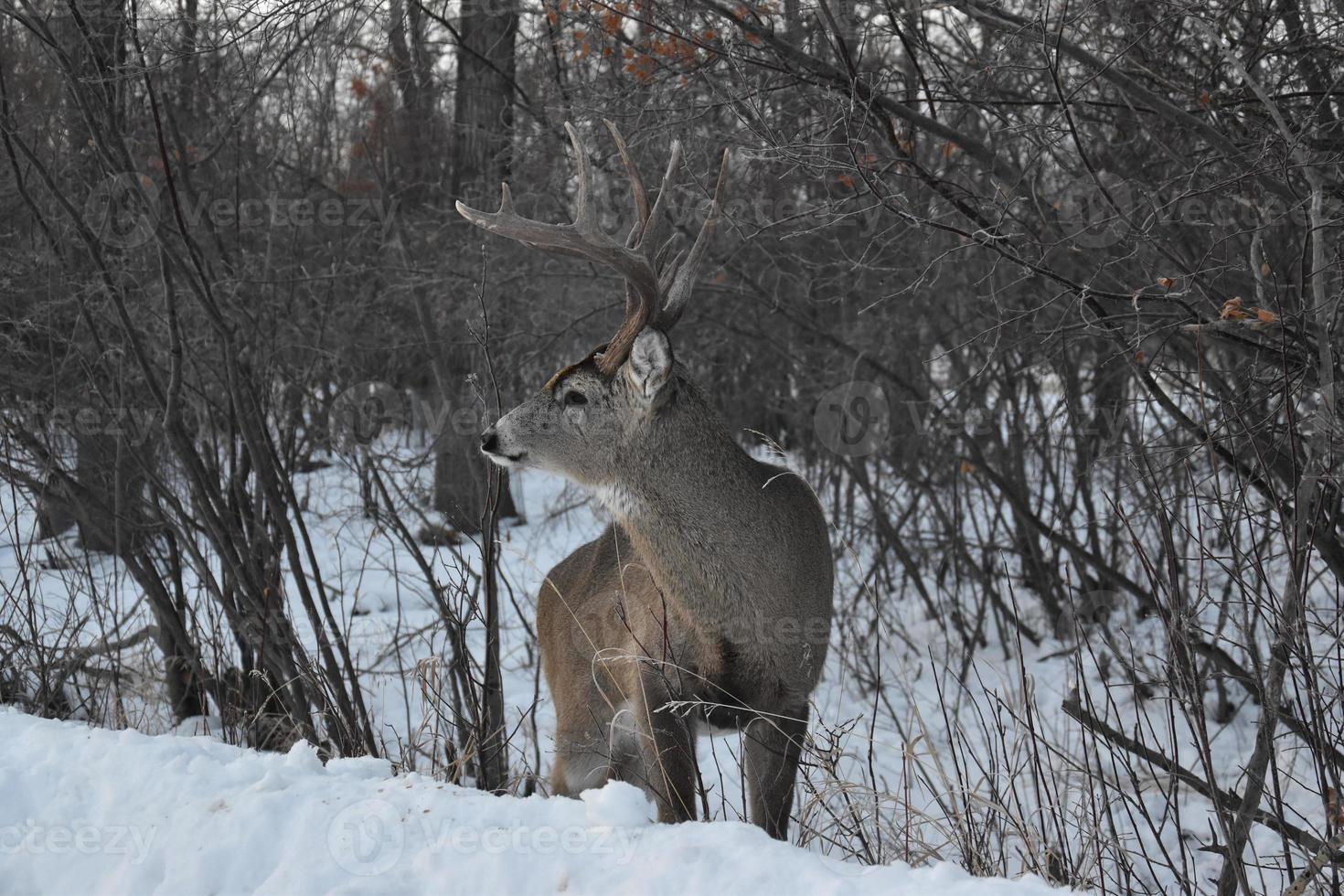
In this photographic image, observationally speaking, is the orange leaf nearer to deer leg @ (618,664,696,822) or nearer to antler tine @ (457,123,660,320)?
antler tine @ (457,123,660,320)

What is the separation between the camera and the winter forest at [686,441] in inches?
121

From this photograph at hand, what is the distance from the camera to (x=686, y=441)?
4051 mm

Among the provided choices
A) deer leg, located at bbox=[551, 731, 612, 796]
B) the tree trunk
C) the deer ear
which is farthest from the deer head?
the tree trunk

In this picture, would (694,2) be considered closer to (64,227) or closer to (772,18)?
(772,18)

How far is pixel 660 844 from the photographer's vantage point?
2.63 m

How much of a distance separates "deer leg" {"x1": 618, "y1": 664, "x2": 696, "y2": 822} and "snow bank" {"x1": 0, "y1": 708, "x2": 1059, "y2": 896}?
826 mm

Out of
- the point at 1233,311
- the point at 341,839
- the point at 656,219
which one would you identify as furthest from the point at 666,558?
the point at 1233,311

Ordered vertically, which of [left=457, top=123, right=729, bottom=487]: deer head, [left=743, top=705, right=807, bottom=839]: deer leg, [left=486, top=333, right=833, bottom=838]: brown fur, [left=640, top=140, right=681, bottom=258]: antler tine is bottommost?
[left=743, top=705, right=807, bottom=839]: deer leg

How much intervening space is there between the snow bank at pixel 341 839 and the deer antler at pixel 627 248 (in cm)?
177

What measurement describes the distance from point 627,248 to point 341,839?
7.29ft

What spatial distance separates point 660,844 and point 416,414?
9915mm

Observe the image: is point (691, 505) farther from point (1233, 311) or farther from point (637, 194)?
point (1233, 311)

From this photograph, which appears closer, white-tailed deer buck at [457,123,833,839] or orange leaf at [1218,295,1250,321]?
orange leaf at [1218,295,1250,321]

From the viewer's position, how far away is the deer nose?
4.16 meters
